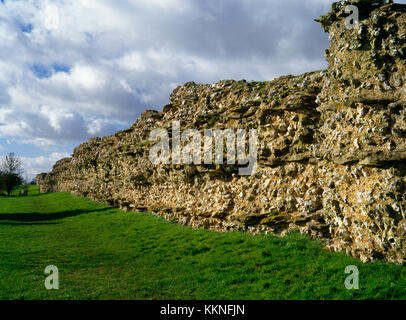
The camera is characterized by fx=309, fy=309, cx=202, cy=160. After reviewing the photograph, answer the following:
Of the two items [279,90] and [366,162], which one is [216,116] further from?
[366,162]

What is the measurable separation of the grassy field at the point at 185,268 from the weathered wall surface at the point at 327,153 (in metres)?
0.84

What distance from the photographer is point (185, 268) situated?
33.0ft

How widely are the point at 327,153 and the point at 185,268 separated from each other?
615 centimetres

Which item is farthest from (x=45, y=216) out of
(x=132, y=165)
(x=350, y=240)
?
(x=350, y=240)

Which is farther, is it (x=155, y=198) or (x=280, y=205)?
(x=155, y=198)

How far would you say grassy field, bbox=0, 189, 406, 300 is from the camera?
7613 mm
